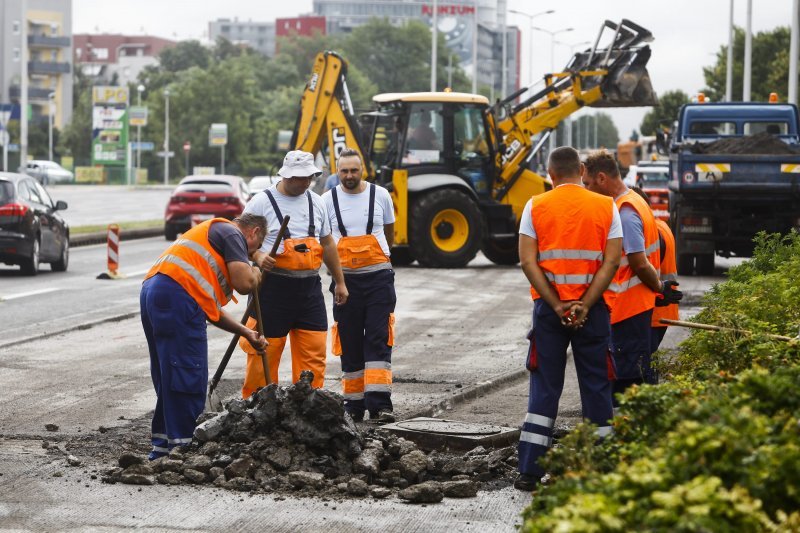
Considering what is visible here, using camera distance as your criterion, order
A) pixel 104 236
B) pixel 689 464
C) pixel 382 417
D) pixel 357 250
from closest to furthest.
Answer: pixel 689 464 → pixel 382 417 → pixel 357 250 → pixel 104 236

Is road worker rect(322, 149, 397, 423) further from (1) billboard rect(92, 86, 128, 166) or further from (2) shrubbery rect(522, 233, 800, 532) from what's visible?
(1) billboard rect(92, 86, 128, 166)

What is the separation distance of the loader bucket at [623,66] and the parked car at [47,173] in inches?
2294

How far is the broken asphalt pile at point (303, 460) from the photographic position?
748 centimetres

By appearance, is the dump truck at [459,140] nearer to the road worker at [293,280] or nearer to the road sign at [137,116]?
the road worker at [293,280]

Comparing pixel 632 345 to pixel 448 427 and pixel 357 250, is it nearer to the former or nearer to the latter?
pixel 448 427

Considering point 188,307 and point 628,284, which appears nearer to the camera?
point 188,307

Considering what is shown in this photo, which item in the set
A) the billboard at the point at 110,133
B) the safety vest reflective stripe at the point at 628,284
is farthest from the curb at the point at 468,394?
the billboard at the point at 110,133

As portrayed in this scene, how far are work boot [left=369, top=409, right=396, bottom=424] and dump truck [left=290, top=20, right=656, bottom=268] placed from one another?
14017 mm

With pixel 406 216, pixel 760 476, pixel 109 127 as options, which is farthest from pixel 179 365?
pixel 109 127

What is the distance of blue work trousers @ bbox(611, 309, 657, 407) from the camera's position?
28.4ft

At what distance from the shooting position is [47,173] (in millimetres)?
84562

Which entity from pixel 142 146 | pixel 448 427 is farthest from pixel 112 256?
pixel 142 146

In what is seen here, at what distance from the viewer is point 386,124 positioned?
82.3 ft

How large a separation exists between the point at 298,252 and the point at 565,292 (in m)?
2.26
